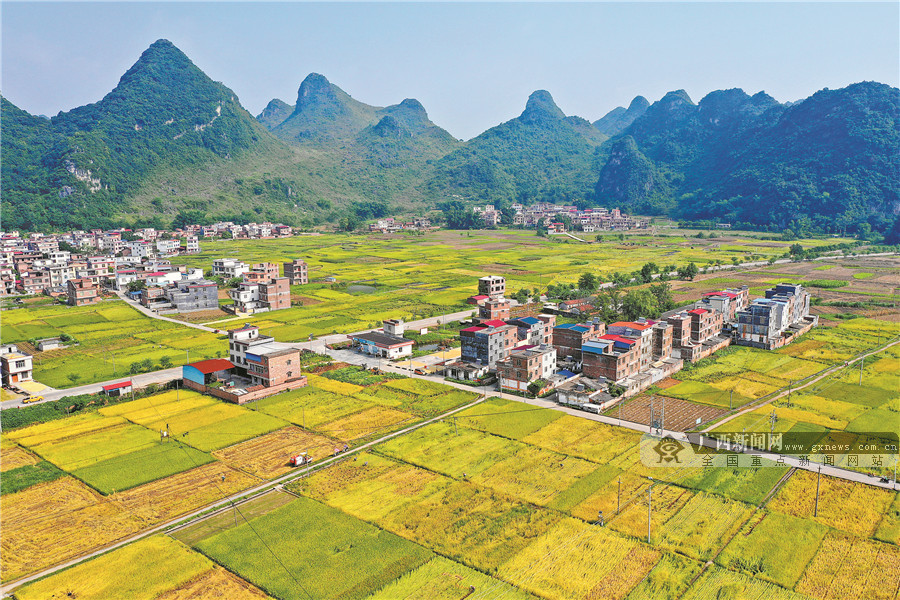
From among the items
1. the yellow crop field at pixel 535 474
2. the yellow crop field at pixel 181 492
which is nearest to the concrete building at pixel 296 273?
the yellow crop field at pixel 181 492

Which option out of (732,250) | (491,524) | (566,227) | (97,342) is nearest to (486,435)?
(491,524)

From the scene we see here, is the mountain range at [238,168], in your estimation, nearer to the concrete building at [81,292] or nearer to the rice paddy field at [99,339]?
the concrete building at [81,292]

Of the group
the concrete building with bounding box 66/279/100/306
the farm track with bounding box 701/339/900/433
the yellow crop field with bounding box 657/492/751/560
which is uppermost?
the concrete building with bounding box 66/279/100/306

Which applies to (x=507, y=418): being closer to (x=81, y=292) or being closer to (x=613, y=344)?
(x=613, y=344)

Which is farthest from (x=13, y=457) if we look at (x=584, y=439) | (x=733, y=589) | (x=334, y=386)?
(x=733, y=589)

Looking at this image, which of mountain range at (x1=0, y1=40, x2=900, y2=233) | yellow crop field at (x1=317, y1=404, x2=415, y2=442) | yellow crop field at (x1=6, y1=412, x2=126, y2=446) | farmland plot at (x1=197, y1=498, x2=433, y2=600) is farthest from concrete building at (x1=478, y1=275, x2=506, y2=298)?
mountain range at (x1=0, y1=40, x2=900, y2=233)

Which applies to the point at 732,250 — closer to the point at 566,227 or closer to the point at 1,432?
the point at 566,227

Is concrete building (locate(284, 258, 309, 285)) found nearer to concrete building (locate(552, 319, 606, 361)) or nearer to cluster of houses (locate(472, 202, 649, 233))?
concrete building (locate(552, 319, 606, 361))
